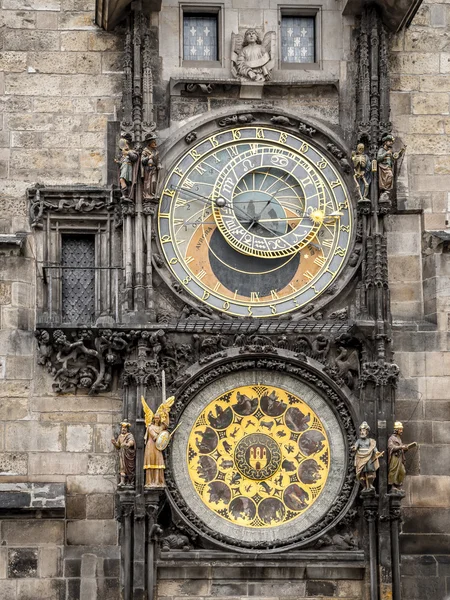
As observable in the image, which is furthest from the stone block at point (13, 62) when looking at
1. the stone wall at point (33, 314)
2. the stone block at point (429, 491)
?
the stone block at point (429, 491)

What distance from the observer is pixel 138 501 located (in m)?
20.0

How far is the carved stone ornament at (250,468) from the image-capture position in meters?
20.2

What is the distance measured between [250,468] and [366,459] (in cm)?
122

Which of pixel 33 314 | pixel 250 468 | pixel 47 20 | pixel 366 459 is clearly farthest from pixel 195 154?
pixel 366 459

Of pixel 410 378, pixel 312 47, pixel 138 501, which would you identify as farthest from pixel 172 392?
pixel 312 47

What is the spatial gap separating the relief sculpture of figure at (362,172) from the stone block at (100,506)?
404 centimetres

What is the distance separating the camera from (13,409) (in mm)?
20406

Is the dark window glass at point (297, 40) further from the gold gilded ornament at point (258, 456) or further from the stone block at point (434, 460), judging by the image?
the stone block at point (434, 460)

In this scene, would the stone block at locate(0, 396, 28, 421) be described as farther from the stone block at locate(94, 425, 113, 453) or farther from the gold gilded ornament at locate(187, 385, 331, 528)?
the gold gilded ornament at locate(187, 385, 331, 528)

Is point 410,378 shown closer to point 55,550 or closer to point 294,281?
point 294,281

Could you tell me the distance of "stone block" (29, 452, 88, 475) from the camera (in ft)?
66.6

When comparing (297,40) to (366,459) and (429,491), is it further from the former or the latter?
(429,491)

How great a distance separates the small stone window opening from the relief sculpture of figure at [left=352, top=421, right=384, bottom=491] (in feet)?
13.3

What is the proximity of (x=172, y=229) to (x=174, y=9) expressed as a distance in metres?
2.40
